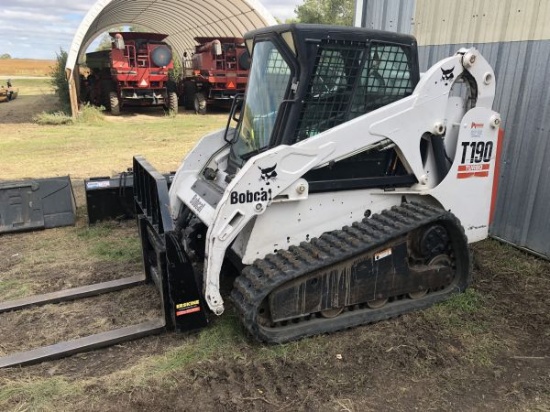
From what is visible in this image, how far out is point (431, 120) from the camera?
13.6 ft

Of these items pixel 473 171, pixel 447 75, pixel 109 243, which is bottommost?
pixel 109 243

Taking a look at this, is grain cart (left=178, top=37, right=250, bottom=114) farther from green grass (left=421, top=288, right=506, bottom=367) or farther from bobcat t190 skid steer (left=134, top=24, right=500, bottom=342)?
green grass (left=421, top=288, right=506, bottom=367)

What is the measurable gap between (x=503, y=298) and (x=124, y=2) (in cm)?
1999

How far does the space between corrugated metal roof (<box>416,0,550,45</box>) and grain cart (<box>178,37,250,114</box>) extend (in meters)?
14.2

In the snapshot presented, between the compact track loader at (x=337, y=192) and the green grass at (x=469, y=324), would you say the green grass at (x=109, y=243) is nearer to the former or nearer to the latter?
the compact track loader at (x=337, y=192)

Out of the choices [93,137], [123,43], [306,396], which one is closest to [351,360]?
[306,396]

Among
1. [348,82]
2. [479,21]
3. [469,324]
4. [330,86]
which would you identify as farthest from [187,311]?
[479,21]

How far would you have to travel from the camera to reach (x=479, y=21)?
5910 mm

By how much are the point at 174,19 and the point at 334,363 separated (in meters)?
26.6

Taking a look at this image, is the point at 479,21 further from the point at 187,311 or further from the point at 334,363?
the point at 187,311

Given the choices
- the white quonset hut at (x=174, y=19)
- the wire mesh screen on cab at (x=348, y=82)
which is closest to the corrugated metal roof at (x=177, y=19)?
the white quonset hut at (x=174, y=19)

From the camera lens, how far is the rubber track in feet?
11.6

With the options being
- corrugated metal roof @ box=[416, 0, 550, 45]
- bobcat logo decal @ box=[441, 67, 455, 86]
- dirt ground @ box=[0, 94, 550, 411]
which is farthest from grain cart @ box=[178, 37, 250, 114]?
bobcat logo decal @ box=[441, 67, 455, 86]

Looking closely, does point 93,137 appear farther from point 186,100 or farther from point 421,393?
point 421,393
